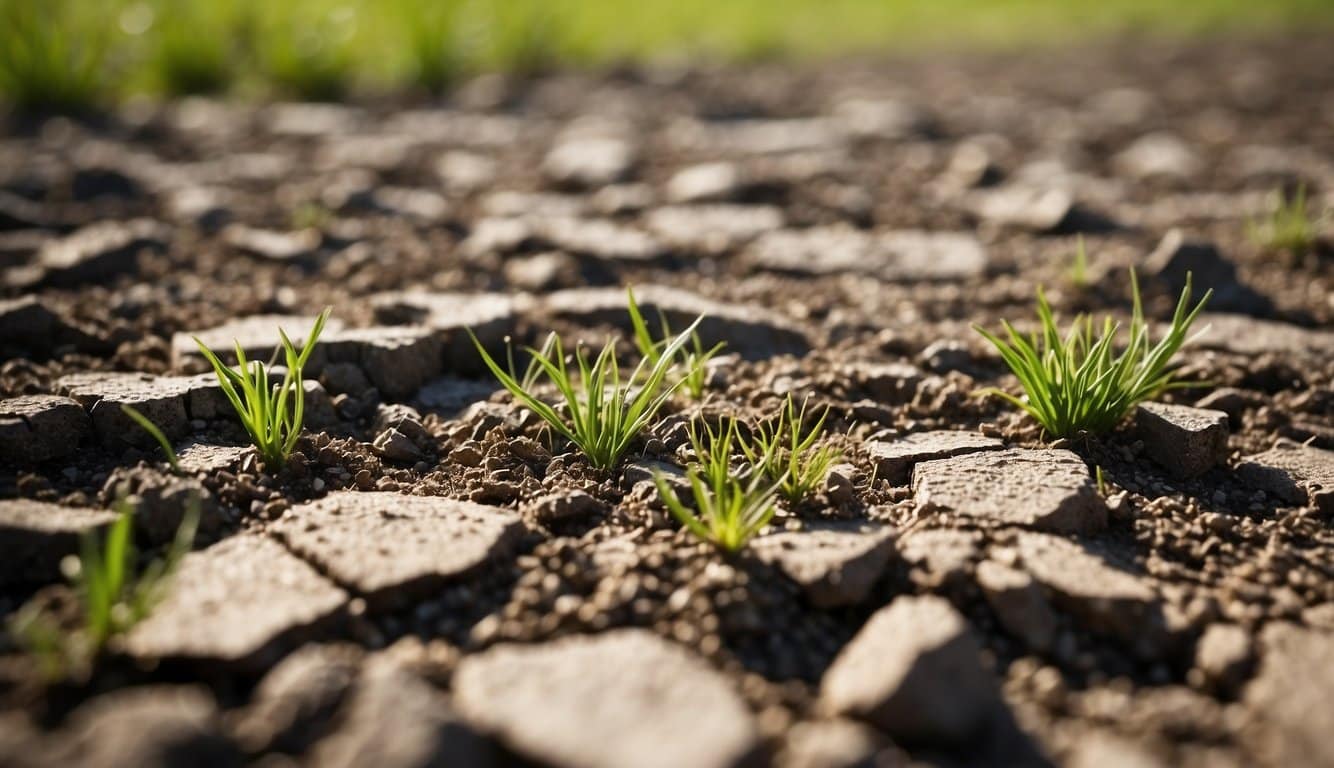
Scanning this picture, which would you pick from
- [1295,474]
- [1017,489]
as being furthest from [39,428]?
Result: [1295,474]

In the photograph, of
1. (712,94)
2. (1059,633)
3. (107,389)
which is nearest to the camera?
(1059,633)

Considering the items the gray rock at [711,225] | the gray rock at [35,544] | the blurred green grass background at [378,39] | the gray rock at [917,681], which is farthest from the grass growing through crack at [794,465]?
the blurred green grass background at [378,39]

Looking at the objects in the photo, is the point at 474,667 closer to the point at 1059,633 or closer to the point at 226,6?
the point at 1059,633

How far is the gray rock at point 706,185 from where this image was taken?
371 cm

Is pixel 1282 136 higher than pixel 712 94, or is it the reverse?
pixel 712 94

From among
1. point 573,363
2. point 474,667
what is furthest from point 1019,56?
point 474,667

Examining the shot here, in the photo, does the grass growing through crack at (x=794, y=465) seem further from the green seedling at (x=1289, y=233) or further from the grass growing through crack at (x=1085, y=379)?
the green seedling at (x=1289, y=233)

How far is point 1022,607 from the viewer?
1.43 m

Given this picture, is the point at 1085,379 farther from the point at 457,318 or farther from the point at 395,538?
the point at 457,318

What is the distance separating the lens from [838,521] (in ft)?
5.46

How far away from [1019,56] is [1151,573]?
6.97m

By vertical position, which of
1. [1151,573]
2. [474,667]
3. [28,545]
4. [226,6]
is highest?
[226,6]

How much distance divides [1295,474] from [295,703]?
5.85 ft

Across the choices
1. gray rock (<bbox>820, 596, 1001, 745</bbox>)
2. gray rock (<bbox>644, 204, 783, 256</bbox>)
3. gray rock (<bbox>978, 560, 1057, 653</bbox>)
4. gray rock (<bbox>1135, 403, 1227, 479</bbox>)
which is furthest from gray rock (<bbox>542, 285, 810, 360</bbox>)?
gray rock (<bbox>820, 596, 1001, 745</bbox>)
